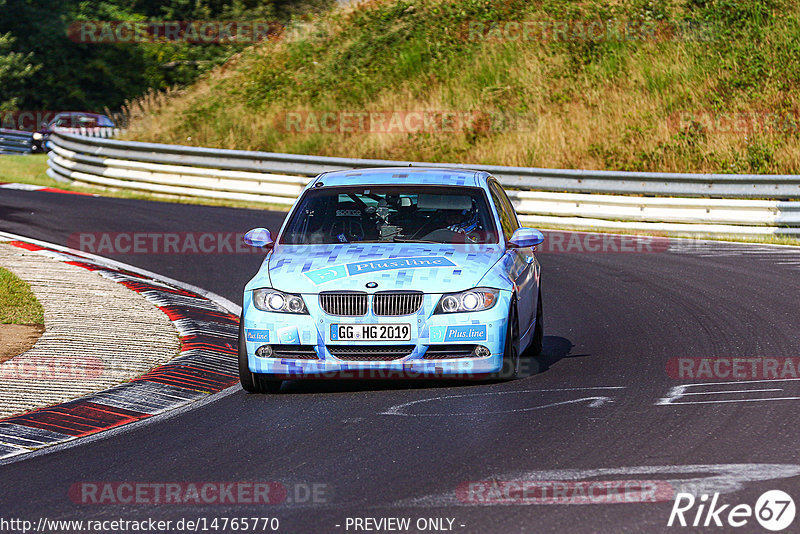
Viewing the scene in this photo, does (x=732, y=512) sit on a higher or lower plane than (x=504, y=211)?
lower

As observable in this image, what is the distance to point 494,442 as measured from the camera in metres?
6.80

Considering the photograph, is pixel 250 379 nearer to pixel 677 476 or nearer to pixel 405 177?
pixel 405 177

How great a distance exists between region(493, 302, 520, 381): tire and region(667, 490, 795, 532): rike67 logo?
10.1ft

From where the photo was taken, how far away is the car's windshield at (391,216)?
30.7 feet

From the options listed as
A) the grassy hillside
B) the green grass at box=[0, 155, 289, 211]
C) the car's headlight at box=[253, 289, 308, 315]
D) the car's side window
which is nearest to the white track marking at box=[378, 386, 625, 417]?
the car's headlight at box=[253, 289, 308, 315]

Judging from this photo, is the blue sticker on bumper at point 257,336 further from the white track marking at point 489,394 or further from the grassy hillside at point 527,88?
the grassy hillside at point 527,88

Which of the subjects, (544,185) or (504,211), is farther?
(544,185)

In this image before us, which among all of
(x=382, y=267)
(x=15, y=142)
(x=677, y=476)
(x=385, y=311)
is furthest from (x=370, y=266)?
(x=15, y=142)

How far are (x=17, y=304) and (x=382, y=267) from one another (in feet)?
16.1

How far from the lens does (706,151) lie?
23.7 metres

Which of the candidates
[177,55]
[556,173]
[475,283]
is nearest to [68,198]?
[556,173]

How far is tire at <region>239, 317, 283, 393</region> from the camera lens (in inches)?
335

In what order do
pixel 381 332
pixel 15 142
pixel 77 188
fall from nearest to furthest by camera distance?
pixel 381 332 < pixel 77 188 < pixel 15 142

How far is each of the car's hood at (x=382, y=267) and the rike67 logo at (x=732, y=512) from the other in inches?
126
